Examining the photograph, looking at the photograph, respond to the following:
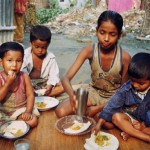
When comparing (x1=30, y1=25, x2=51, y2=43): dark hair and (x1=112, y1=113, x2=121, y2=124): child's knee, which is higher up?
(x1=30, y1=25, x2=51, y2=43): dark hair

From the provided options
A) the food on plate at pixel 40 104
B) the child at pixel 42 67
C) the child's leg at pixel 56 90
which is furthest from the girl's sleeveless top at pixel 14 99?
the child's leg at pixel 56 90

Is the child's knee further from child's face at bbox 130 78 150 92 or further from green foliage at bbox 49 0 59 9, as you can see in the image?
green foliage at bbox 49 0 59 9

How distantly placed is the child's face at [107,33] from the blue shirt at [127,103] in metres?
0.48

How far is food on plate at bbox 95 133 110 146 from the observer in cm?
228

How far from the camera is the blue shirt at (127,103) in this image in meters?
2.51

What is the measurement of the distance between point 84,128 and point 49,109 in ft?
2.29

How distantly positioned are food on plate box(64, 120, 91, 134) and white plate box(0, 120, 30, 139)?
1.32 feet

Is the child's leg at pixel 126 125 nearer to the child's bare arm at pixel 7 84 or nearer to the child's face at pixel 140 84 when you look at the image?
the child's face at pixel 140 84

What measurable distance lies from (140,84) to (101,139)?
617 mm

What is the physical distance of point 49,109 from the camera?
309 cm

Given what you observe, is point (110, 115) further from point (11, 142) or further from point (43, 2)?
point (43, 2)

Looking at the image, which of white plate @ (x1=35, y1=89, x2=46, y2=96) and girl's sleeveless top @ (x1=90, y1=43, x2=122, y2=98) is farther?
white plate @ (x1=35, y1=89, x2=46, y2=96)

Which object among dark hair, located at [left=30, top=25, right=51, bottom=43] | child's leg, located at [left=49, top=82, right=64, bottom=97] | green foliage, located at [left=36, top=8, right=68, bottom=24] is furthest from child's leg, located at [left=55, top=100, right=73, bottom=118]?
green foliage, located at [left=36, top=8, right=68, bottom=24]

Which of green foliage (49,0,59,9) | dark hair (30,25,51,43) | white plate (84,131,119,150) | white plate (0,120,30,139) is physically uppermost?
green foliage (49,0,59,9)
